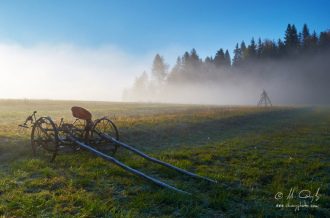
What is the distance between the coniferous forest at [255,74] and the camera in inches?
2383

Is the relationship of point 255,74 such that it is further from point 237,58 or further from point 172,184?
point 172,184

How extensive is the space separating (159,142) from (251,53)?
69.4 metres

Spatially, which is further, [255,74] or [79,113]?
[255,74]

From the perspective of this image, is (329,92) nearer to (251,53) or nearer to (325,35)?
(325,35)

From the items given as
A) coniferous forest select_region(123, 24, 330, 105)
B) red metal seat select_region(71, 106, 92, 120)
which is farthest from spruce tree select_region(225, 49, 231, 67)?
red metal seat select_region(71, 106, 92, 120)

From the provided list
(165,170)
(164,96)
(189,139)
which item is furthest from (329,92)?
(165,170)

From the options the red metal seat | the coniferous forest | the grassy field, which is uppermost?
the coniferous forest

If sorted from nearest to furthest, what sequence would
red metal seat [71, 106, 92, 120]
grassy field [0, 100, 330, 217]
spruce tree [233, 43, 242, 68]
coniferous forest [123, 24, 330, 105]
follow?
grassy field [0, 100, 330, 217] < red metal seat [71, 106, 92, 120] < coniferous forest [123, 24, 330, 105] < spruce tree [233, 43, 242, 68]

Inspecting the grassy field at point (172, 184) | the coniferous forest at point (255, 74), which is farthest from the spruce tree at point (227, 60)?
the grassy field at point (172, 184)

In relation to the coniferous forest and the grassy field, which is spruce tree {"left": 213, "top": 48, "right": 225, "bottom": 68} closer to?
the coniferous forest

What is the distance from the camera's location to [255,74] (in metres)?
67.9

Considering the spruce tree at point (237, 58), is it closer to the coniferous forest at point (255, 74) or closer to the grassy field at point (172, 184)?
the coniferous forest at point (255, 74)

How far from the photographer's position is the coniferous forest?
6053cm

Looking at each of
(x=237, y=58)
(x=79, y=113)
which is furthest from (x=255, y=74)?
(x=79, y=113)
